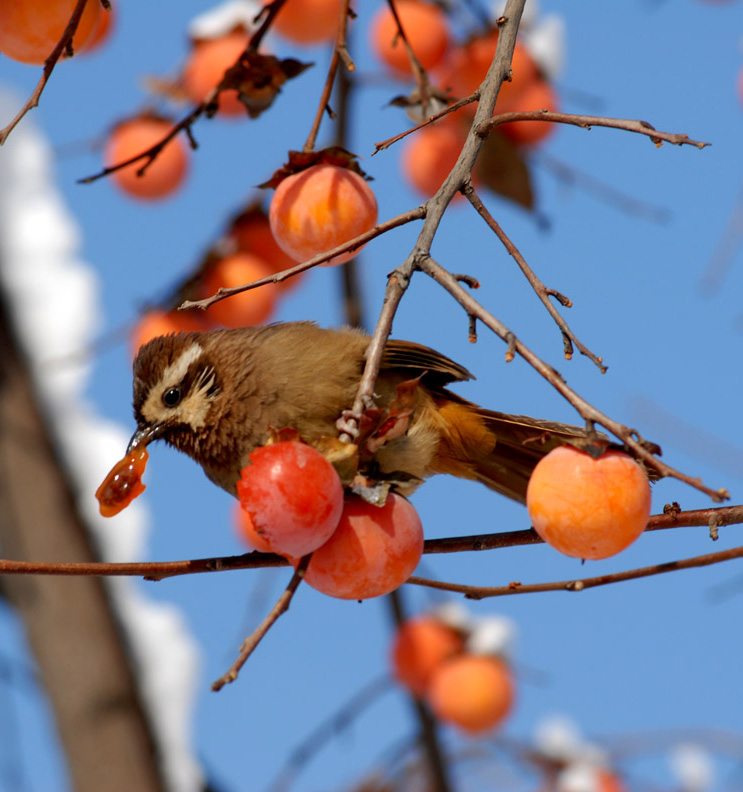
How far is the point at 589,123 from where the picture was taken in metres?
1.32

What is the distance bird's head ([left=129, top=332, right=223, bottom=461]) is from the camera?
6.88 feet

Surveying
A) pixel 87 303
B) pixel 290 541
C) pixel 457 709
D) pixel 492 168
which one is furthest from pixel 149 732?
pixel 290 541

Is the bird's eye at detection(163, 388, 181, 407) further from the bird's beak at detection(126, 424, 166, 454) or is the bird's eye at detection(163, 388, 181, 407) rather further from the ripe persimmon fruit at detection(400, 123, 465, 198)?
the ripe persimmon fruit at detection(400, 123, 465, 198)

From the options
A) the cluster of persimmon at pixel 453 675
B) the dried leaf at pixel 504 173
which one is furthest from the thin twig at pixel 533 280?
the cluster of persimmon at pixel 453 675

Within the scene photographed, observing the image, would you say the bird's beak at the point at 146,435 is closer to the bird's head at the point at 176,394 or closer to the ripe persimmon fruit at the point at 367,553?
the bird's head at the point at 176,394

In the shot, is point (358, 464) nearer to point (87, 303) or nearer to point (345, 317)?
point (345, 317)

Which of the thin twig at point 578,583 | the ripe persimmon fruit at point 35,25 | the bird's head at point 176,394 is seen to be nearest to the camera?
the thin twig at point 578,583

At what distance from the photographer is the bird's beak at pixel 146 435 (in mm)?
2102

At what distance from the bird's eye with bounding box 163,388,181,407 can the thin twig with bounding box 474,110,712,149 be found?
1.03m

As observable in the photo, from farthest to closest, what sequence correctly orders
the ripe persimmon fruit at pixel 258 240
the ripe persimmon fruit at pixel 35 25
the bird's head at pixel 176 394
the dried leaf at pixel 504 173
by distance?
1. the ripe persimmon fruit at pixel 258 240
2. the dried leaf at pixel 504 173
3. the bird's head at pixel 176 394
4. the ripe persimmon fruit at pixel 35 25

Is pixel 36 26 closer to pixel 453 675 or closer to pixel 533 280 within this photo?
pixel 533 280

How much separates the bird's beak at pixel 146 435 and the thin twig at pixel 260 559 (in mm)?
715

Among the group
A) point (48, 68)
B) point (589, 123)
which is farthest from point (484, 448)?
point (48, 68)

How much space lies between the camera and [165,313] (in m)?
2.72
